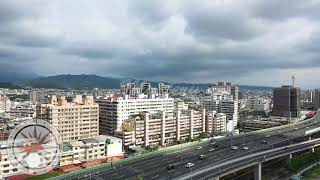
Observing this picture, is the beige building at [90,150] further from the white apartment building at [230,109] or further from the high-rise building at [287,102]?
the high-rise building at [287,102]

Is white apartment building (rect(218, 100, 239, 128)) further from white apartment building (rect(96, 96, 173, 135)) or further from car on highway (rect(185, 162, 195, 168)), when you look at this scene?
car on highway (rect(185, 162, 195, 168))

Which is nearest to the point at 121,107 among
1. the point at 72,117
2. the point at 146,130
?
the point at 146,130

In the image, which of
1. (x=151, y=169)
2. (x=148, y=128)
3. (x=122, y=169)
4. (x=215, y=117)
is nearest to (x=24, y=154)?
(x=122, y=169)

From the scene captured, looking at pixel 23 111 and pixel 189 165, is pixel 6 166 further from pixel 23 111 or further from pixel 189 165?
pixel 23 111

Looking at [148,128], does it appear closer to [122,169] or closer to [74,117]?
[74,117]

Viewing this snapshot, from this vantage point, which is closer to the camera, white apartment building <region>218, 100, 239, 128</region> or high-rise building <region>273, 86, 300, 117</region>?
white apartment building <region>218, 100, 239, 128</region>

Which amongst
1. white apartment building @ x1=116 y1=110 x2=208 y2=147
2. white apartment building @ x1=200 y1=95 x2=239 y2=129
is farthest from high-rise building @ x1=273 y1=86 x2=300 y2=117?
white apartment building @ x1=116 y1=110 x2=208 y2=147

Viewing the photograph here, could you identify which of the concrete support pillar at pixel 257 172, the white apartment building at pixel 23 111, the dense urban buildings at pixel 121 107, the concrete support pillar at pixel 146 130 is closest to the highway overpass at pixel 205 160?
the concrete support pillar at pixel 257 172
